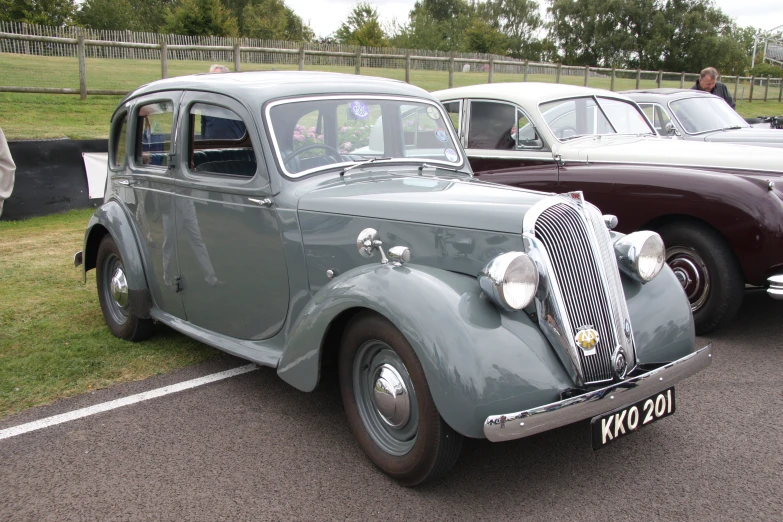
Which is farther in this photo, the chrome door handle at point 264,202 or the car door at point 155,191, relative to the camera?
the car door at point 155,191

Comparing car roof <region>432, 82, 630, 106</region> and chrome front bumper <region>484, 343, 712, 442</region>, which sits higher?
car roof <region>432, 82, 630, 106</region>

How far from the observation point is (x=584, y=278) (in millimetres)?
2689

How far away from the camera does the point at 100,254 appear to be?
Result: 4.66 metres

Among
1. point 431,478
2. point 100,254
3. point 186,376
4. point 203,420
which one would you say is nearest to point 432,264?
point 431,478

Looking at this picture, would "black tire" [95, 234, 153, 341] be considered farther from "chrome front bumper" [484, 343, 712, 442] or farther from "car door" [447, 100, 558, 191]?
"car door" [447, 100, 558, 191]

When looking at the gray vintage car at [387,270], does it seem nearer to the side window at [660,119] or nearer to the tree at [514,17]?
the side window at [660,119]

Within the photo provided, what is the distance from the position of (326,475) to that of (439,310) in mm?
962

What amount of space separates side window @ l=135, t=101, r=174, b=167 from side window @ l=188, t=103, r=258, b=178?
216mm

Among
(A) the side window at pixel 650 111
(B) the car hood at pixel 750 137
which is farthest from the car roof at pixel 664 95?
(B) the car hood at pixel 750 137

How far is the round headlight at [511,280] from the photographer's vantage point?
243 centimetres

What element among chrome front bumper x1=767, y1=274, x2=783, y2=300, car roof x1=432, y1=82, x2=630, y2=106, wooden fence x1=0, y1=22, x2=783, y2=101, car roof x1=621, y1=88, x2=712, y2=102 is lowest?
chrome front bumper x1=767, y1=274, x2=783, y2=300

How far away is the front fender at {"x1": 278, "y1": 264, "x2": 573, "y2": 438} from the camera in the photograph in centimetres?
233

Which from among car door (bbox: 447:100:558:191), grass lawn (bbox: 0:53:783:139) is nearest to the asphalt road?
car door (bbox: 447:100:558:191)

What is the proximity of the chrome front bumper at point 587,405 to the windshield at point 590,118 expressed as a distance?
364 cm
